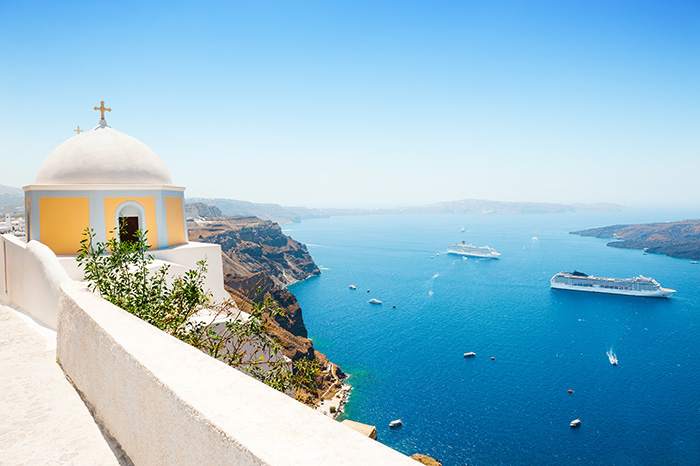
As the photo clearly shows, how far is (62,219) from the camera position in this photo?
36.6 ft

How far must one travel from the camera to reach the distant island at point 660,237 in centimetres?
8356

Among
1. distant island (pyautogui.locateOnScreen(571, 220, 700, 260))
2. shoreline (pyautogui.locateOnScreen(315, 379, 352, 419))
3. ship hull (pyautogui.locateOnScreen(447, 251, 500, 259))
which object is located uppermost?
distant island (pyautogui.locateOnScreen(571, 220, 700, 260))

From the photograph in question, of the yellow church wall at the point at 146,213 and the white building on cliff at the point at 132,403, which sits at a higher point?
the yellow church wall at the point at 146,213

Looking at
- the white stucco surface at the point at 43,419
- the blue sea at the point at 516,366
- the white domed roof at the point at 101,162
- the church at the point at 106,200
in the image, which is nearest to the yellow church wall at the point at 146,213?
the church at the point at 106,200

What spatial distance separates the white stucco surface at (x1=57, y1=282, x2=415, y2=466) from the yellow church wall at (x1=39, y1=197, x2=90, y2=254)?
872 centimetres

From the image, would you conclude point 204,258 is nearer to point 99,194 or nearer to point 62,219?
point 99,194

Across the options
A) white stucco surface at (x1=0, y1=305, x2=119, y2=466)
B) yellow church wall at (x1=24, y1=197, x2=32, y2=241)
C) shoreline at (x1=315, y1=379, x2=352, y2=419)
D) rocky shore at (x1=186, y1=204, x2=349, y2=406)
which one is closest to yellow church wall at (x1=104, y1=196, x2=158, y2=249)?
yellow church wall at (x1=24, y1=197, x2=32, y2=241)

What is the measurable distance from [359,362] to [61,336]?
27953mm

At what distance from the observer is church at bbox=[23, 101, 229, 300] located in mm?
11109

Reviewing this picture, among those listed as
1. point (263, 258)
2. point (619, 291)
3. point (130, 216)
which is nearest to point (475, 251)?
point (619, 291)

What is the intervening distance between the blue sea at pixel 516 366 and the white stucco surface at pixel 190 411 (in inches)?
779

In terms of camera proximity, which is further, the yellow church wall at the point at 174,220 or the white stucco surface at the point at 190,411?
the yellow church wall at the point at 174,220

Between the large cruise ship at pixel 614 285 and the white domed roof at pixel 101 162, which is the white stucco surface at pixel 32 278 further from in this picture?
the large cruise ship at pixel 614 285

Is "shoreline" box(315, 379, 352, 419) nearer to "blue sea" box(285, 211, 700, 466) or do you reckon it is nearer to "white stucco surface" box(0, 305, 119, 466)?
"blue sea" box(285, 211, 700, 466)
